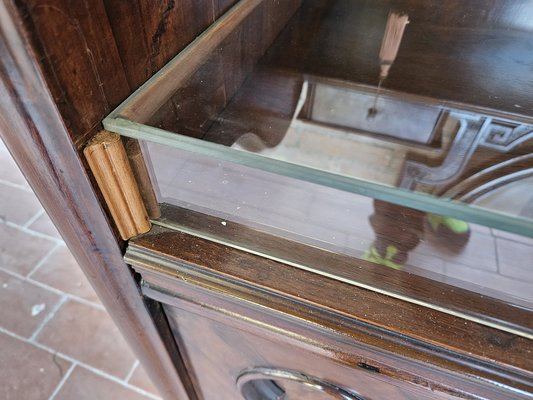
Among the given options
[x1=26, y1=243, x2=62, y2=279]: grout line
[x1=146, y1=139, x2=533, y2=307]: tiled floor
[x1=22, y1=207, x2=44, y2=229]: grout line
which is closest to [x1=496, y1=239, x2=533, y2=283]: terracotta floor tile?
[x1=146, y1=139, x2=533, y2=307]: tiled floor

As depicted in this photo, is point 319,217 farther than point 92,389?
No

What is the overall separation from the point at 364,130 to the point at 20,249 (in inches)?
52.0

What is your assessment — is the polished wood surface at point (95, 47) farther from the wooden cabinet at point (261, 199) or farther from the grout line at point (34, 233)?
the grout line at point (34, 233)

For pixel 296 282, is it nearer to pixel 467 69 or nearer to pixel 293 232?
pixel 293 232

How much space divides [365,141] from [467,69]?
0.29 meters

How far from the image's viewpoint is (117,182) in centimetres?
37

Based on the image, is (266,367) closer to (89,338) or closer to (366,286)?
(366,286)

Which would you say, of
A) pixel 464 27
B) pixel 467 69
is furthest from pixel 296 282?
pixel 464 27

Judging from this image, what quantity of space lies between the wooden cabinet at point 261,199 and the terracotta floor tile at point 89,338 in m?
0.52

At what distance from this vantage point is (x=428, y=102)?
0.69 m

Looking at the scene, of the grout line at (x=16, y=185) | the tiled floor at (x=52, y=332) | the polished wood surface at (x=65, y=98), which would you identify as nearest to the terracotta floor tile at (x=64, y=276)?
the tiled floor at (x=52, y=332)

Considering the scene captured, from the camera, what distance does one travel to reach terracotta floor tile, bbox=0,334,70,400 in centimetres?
107

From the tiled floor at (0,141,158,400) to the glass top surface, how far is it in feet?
2.92

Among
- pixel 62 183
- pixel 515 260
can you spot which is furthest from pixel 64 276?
pixel 515 260
